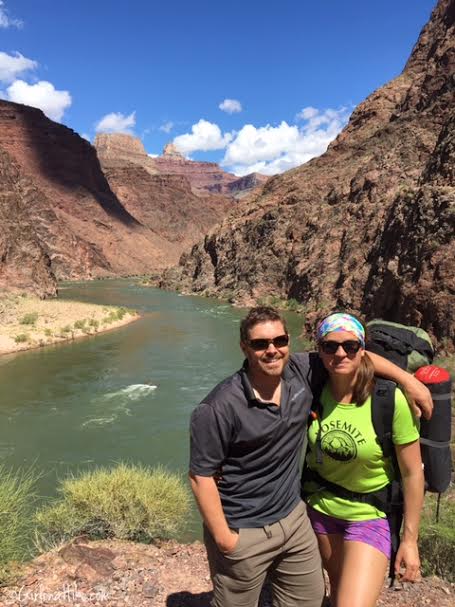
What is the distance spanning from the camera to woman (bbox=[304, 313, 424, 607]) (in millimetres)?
2666

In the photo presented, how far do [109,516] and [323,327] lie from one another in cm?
465

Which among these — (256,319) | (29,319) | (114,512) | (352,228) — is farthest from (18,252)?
(256,319)

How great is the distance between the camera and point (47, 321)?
29469mm

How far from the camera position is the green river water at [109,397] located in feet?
36.5

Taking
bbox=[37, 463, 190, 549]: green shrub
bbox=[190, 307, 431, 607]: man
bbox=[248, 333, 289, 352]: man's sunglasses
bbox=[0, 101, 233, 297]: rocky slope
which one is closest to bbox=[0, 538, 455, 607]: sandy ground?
bbox=[37, 463, 190, 549]: green shrub

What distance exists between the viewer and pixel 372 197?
38.7 m

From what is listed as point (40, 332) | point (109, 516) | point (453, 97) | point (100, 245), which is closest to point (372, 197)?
point (453, 97)

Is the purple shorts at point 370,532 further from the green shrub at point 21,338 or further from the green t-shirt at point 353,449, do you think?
the green shrub at point 21,338

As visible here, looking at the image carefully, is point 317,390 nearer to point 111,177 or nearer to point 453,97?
point 453,97

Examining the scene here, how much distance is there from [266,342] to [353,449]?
2.54 ft

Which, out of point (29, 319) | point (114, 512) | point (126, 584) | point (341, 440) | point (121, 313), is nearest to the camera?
point (341, 440)

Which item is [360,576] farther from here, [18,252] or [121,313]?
[18,252]

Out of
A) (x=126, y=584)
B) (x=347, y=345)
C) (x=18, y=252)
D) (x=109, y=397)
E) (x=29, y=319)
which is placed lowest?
(x=109, y=397)

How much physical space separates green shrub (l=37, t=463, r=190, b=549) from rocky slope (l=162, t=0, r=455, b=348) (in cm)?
1224
